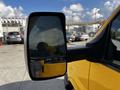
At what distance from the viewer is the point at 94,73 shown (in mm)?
2023

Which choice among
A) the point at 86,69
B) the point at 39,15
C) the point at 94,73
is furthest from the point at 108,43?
the point at 39,15

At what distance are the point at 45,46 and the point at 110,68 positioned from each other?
1.52 feet

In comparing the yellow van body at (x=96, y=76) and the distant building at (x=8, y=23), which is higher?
the distant building at (x=8, y=23)

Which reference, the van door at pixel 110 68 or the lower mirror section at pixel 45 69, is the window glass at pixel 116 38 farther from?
the lower mirror section at pixel 45 69

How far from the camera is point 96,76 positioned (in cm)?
197

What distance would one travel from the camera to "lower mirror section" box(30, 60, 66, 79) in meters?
1.79

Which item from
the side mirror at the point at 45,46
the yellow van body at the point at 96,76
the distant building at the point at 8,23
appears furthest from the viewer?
the distant building at the point at 8,23

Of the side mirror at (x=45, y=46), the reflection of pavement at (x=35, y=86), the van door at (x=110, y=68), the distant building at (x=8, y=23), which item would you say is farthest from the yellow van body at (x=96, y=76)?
the distant building at (x=8, y=23)

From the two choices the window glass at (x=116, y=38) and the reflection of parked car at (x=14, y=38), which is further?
the reflection of parked car at (x=14, y=38)

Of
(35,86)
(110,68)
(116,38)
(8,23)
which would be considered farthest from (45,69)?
(8,23)

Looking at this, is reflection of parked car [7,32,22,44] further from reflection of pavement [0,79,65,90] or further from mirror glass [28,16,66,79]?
mirror glass [28,16,66,79]

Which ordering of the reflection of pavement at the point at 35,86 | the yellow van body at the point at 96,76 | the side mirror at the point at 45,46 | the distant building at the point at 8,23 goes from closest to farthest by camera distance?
the yellow van body at the point at 96,76, the side mirror at the point at 45,46, the reflection of pavement at the point at 35,86, the distant building at the point at 8,23

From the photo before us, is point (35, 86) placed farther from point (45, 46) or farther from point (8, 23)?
point (8, 23)

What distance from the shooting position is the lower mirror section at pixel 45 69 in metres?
1.79
